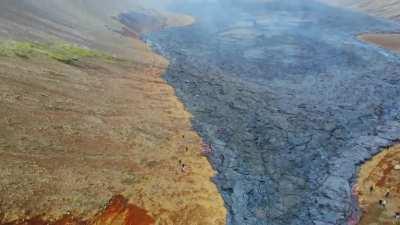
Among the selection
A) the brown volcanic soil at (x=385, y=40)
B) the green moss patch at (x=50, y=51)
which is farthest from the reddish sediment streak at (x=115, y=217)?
the brown volcanic soil at (x=385, y=40)

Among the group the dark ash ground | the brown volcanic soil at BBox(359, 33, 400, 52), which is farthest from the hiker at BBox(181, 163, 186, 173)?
the brown volcanic soil at BBox(359, 33, 400, 52)

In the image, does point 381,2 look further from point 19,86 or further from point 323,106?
point 19,86

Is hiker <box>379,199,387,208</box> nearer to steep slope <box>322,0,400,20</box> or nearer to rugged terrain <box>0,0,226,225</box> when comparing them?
rugged terrain <box>0,0,226,225</box>

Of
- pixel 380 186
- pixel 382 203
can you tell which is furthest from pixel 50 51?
pixel 382 203

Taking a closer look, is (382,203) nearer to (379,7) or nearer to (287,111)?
(287,111)

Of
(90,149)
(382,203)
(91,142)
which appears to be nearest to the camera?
(382,203)


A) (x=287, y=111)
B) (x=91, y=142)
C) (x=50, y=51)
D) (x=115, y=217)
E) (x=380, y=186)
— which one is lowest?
(x=115, y=217)

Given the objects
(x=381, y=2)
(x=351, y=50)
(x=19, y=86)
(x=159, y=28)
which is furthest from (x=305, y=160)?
(x=381, y=2)
